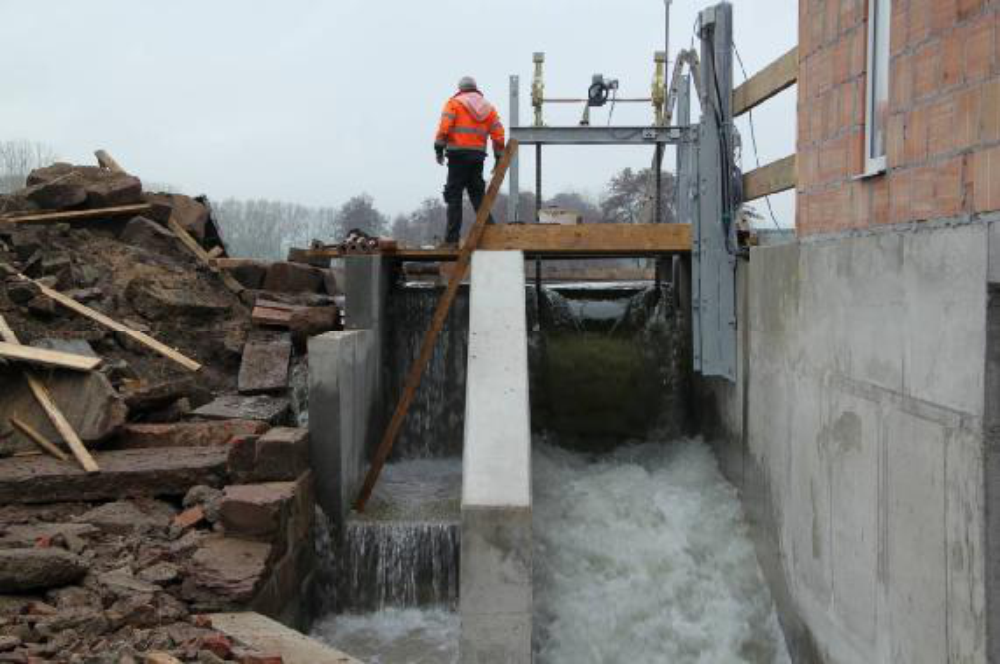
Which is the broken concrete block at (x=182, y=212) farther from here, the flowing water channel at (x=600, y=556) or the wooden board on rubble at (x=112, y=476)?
the wooden board on rubble at (x=112, y=476)

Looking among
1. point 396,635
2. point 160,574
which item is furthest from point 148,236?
point 396,635

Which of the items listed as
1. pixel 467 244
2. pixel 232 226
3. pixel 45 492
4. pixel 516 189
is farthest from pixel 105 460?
pixel 232 226

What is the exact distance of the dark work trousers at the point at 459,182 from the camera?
919cm

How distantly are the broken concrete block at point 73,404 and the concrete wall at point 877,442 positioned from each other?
4.91 m

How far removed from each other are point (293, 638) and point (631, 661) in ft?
7.04

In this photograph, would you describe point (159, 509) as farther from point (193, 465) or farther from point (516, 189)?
point (516, 189)

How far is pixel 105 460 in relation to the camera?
247 inches

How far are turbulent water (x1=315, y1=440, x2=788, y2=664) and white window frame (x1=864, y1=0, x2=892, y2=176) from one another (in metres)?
3.18

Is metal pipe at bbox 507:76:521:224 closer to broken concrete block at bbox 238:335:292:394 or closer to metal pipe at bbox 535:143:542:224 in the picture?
metal pipe at bbox 535:143:542:224

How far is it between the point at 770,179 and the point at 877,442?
2.96 meters

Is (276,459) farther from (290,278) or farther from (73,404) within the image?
(290,278)

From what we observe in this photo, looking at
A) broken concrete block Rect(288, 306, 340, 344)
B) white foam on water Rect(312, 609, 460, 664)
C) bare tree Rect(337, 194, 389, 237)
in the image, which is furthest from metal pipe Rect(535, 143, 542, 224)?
bare tree Rect(337, 194, 389, 237)

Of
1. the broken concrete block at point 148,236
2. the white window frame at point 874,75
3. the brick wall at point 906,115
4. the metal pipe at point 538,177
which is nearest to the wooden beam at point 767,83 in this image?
the brick wall at point 906,115

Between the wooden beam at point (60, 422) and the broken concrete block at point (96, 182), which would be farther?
the broken concrete block at point (96, 182)
